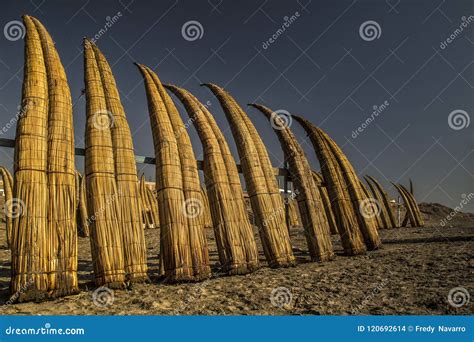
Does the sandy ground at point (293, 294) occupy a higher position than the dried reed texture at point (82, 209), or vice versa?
the dried reed texture at point (82, 209)

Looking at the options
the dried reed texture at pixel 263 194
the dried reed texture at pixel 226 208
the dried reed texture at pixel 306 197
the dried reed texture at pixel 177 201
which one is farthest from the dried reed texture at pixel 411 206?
the dried reed texture at pixel 177 201

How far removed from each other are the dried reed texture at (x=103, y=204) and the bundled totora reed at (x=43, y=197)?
10.8 inches

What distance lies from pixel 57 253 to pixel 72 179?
1064mm

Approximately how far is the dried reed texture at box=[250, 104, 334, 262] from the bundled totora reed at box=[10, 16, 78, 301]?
4.96m

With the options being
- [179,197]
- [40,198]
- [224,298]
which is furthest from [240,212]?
[40,198]

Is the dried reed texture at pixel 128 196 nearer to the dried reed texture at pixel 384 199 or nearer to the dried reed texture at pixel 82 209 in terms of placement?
the dried reed texture at pixel 82 209

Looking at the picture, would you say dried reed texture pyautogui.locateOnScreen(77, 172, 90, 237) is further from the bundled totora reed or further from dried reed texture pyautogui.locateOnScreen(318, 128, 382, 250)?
dried reed texture pyautogui.locateOnScreen(318, 128, 382, 250)

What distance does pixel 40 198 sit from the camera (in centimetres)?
483

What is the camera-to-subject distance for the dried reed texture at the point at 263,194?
7.25m

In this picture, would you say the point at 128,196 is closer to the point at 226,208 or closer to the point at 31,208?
the point at 31,208

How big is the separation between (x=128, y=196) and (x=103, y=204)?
1.37ft

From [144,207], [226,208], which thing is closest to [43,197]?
[226,208]

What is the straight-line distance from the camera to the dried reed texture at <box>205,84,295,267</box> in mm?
7246

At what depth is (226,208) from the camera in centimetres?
669
